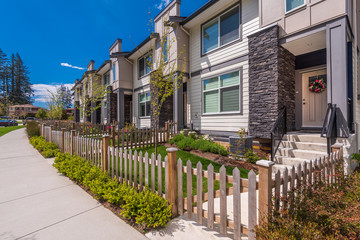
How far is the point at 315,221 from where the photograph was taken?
6.76 ft

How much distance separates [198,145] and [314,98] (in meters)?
5.79

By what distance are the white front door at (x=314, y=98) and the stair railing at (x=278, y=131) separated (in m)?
2.49

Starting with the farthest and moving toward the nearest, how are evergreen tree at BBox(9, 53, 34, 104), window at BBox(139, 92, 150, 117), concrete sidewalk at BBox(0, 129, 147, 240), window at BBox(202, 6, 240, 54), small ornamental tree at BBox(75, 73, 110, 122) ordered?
1. evergreen tree at BBox(9, 53, 34, 104)
2. small ornamental tree at BBox(75, 73, 110, 122)
3. window at BBox(139, 92, 150, 117)
4. window at BBox(202, 6, 240, 54)
5. concrete sidewalk at BBox(0, 129, 147, 240)

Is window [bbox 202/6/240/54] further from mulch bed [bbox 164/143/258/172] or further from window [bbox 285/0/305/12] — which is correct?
mulch bed [bbox 164/143/258/172]

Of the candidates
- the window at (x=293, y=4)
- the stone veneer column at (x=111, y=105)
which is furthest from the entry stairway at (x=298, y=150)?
the stone veneer column at (x=111, y=105)

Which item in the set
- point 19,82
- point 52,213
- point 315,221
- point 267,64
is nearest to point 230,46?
point 267,64

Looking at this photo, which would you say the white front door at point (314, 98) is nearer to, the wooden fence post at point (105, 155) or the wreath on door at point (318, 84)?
the wreath on door at point (318, 84)

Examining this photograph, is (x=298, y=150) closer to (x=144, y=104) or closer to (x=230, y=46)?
(x=230, y=46)

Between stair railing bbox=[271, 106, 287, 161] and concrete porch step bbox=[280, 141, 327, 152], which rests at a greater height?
stair railing bbox=[271, 106, 287, 161]

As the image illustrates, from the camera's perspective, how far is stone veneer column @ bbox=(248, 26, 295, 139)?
6.29 m

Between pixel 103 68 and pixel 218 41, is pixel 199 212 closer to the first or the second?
pixel 218 41

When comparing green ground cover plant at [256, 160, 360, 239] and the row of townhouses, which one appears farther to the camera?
the row of townhouses

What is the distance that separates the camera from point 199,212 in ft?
8.78

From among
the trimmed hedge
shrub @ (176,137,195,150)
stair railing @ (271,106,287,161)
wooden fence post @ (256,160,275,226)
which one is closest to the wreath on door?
stair railing @ (271,106,287,161)
